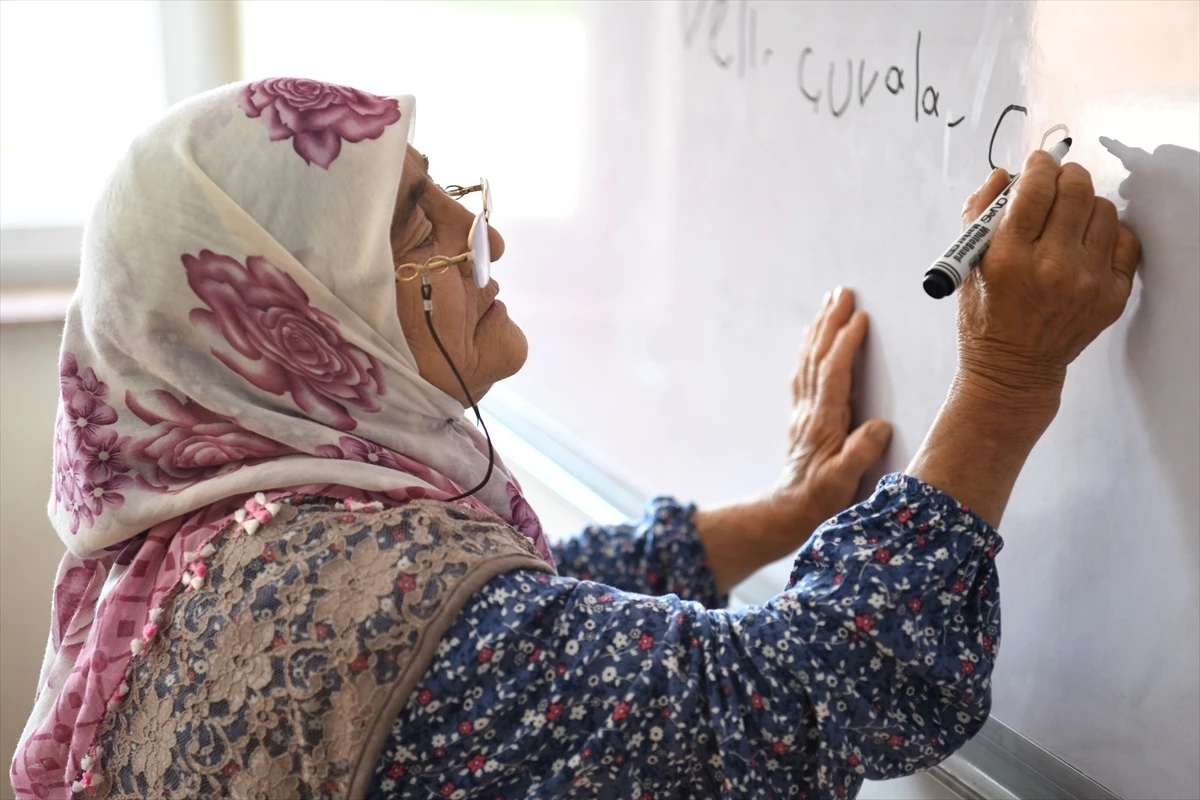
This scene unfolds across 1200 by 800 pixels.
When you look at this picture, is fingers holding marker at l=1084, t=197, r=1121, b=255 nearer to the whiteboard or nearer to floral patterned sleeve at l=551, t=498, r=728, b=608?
the whiteboard

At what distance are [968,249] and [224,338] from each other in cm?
55

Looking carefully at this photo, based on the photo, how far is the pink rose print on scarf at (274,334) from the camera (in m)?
0.86

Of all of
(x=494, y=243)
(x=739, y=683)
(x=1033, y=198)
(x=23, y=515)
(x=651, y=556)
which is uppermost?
(x=1033, y=198)

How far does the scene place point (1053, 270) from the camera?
2.49 feet

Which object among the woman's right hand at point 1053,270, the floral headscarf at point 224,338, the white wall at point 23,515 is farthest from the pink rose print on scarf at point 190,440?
the white wall at point 23,515

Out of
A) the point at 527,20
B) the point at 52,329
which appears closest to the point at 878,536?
the point at 527,20

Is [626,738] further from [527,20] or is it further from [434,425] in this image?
[527,20]

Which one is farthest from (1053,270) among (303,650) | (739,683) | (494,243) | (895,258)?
(303,650)

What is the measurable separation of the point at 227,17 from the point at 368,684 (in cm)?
164

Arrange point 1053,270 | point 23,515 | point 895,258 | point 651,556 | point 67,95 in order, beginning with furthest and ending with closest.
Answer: point 67,95, point 23,515, point 651,556, point 895,258, point 1053,270

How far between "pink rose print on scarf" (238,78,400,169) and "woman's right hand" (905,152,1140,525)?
460 mm

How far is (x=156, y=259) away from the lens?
2.80 feet

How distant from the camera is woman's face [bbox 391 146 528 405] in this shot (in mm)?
928

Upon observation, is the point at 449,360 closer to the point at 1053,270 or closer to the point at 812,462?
the point at 812,462
